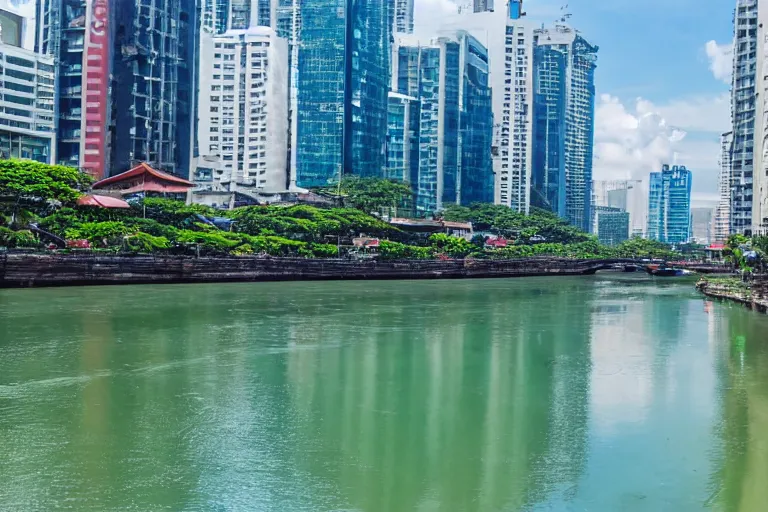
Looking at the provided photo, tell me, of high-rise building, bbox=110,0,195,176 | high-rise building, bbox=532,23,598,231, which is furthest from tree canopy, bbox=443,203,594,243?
high-rise building, bbox=110,0,195,176

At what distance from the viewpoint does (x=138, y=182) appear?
51844mm

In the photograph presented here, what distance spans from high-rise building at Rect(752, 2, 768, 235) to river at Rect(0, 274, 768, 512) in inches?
1250

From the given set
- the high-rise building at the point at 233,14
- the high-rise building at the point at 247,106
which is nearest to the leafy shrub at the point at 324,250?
the high-rise building at the point at 247,106

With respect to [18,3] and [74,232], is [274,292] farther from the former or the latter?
[18,3]

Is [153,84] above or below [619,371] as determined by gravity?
above

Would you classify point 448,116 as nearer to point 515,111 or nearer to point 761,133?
point 515,111

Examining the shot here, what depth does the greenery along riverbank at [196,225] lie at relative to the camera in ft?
132

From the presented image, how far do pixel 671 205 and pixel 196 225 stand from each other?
122 m

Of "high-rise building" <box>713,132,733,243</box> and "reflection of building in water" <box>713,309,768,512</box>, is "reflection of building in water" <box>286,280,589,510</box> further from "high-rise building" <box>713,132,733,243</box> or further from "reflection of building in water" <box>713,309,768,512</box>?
"high-rise building" <box>713,132,733,243</box>

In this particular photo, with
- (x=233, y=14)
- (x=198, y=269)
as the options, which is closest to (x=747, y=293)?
(x=198, y=269)

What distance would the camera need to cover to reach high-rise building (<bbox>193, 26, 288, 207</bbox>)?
7675 centimetres

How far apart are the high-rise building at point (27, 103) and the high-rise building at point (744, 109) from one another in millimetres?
52120

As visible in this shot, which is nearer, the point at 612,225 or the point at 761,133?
the point at 761,133

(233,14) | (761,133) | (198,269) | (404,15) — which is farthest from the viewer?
(404,15)
